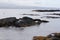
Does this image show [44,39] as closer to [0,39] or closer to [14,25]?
[0,39]

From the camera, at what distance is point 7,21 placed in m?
33.3

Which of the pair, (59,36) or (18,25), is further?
(18,25)

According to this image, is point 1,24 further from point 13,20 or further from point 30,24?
point 30,24

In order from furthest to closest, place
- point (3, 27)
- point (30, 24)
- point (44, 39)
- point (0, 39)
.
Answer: point (30, 24) < point (3, 27) < point (0, 39) < point (44, 39)

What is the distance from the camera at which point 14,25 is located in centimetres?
3362

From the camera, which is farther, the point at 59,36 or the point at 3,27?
the point at 3,27

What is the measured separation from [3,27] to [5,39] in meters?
10.6

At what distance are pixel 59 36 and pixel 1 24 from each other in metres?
16.1

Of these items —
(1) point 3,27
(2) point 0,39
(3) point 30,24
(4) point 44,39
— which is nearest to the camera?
(4) point 44,39

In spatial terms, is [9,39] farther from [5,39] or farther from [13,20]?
[13,20]

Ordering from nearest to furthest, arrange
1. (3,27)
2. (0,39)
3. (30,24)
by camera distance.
Answer: (0,39) < (3,27) < (30,24)

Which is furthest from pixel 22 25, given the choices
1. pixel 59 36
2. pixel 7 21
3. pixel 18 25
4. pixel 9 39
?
pixel 59 36

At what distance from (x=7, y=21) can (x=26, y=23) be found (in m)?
3.35

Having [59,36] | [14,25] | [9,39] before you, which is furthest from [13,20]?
[59,36]
